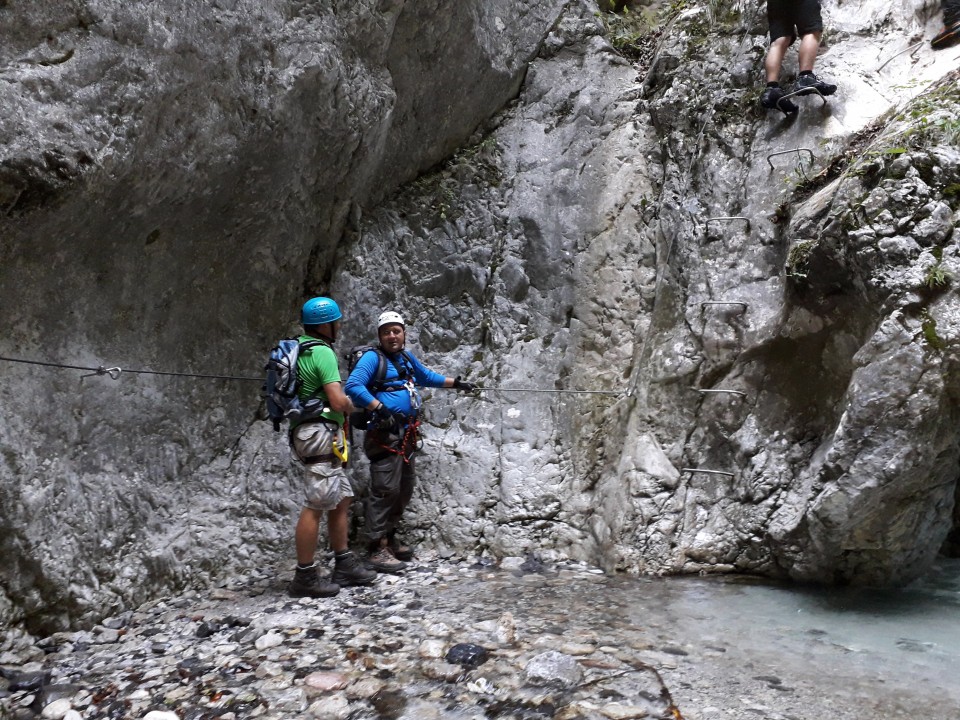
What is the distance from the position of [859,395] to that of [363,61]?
486 cm

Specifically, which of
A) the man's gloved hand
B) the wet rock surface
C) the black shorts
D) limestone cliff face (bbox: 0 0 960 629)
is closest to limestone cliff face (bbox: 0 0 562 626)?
limestone cliff face (bbox: 0 0 960 629)

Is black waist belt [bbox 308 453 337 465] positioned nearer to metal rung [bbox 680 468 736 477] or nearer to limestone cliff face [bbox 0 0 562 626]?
limestone cliff face [bbox 0 0 562 626]

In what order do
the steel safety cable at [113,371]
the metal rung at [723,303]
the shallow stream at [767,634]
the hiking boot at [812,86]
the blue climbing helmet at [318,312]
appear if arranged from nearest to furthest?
the shallow stream at [767,634]
the steel safety cable at [113,371]
the blue climbing helmet at [318,312]
the metal rung at [723,303]
the hiking boot at [812,86]

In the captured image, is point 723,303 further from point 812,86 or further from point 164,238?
point 164,238

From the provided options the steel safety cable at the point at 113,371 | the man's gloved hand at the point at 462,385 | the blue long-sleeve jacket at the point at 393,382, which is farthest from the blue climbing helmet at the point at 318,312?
the man's gloved hand at the point at 462,385

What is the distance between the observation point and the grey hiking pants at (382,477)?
5.91 meters

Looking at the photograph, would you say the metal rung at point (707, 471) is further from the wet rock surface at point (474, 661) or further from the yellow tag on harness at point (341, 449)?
the yellow tag on harness at point (341, 449)

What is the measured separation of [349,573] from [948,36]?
6673mm

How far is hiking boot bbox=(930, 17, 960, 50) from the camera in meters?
5.89

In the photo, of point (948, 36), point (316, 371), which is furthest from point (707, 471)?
point (948, 36)

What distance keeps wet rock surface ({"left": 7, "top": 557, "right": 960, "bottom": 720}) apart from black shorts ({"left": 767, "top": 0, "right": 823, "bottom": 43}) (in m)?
4.79

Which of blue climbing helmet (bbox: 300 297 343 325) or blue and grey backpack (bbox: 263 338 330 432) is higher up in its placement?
blue climbing helmet (bbox: 300 297 343 325)

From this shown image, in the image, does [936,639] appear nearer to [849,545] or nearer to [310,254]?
[849,545]

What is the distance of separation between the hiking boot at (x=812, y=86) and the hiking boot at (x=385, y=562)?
17.4ft
